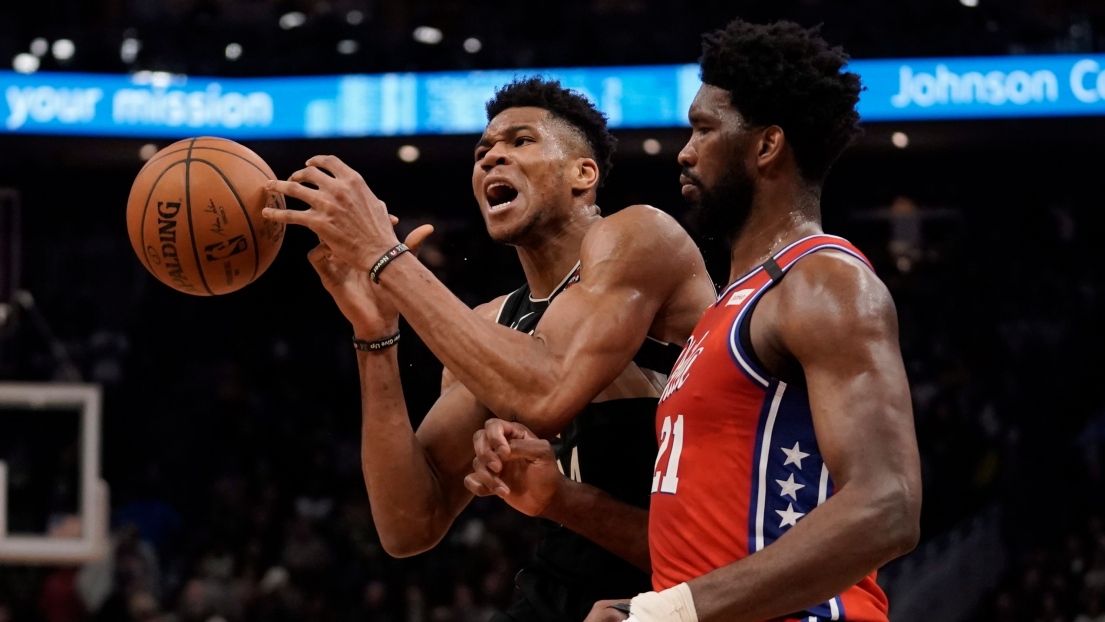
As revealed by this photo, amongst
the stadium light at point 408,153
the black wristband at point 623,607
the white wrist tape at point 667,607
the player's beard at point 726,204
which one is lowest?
the black wristband at point 623,607

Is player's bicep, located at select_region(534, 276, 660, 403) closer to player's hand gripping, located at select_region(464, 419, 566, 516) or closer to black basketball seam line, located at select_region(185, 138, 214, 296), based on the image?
player's hand gripping, located at select_region(464, 419, 566, 516)

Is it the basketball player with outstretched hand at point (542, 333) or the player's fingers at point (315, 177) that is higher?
the player's fingers at point (315, 177)

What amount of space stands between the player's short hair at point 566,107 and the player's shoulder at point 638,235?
1.77 ft

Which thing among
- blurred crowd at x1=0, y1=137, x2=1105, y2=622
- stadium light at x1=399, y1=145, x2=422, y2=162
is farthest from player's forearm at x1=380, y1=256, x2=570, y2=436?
stadium light at x1=399, y1=145, x2=422, y2=162

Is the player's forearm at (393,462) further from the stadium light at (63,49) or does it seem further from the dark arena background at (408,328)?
the stadium light at (63,49)

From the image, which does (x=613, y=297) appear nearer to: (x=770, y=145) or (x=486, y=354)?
(x=486, y=354)

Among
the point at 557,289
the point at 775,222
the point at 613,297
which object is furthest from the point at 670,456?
the point at 557,289

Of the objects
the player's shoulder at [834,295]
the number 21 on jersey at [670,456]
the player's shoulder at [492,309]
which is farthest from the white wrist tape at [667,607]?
the player's shoulder at [492,309]

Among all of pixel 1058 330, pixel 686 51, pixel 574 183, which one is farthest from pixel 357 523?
pixel 574 183

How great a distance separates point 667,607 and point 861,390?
1.78ft

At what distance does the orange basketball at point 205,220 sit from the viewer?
3.58m

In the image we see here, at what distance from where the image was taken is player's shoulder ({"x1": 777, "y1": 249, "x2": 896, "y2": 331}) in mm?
2471

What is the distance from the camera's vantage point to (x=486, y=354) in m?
3.18

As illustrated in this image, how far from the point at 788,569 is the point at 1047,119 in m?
11.4
